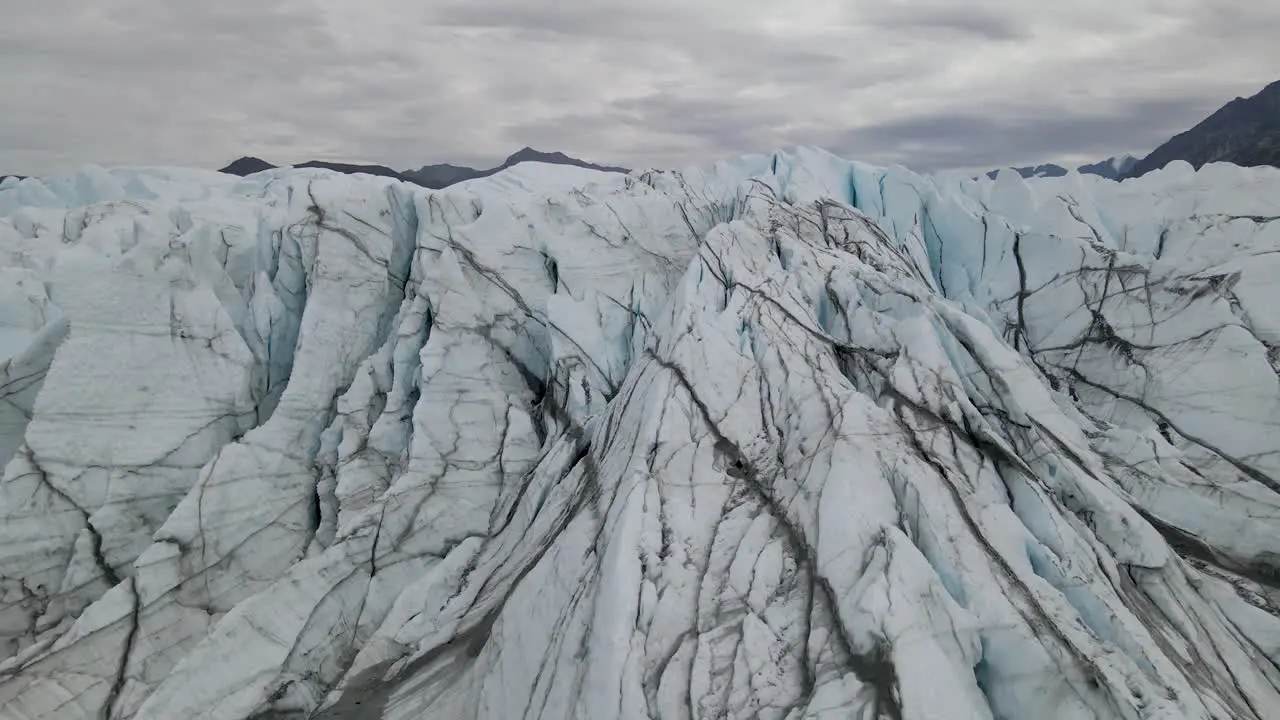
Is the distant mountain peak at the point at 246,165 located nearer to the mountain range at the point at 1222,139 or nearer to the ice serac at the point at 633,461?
the ice serac at the point at 633,461

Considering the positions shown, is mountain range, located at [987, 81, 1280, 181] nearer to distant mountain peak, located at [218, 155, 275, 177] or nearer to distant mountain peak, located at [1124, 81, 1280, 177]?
distant mountain peak, located at [1124, 81, 1280, 177]

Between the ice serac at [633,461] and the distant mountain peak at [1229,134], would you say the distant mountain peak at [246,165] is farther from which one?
the distant mountain peak at [1229,134]

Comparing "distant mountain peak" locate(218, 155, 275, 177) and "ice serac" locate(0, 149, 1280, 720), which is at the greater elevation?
"distant mountain peak" locate(218, 155, 275, 177)

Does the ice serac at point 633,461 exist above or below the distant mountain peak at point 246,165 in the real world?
below

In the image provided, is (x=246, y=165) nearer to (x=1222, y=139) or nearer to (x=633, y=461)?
(x=633, y=461)

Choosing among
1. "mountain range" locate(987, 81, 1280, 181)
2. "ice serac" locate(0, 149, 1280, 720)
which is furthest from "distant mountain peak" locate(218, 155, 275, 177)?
"mountain range" locate(987, 81, 1280, 181)

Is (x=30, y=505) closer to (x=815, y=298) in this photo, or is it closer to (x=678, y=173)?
(x=815, y=298)

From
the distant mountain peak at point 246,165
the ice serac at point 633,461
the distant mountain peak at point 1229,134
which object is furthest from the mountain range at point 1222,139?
the distant mountain peak at point 246,165

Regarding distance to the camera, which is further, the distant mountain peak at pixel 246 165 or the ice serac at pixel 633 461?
the distant mountain peak at pixel 246 165
